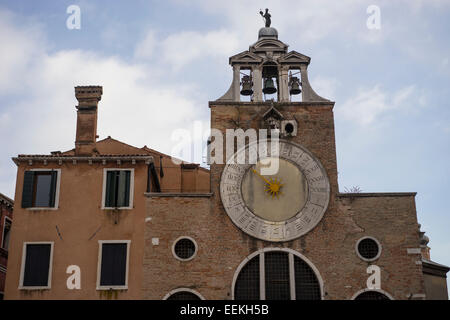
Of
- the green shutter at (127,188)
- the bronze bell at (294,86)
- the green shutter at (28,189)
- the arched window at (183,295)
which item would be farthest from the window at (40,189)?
the bronze bell at (294,86)

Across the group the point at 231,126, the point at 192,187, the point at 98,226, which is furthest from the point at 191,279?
the point at 192,187

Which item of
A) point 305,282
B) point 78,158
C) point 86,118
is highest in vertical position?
point 86,118

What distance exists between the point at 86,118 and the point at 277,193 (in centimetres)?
863

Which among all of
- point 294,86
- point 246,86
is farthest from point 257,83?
point 294,86

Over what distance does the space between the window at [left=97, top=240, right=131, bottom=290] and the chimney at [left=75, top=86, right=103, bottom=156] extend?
4.40 metres

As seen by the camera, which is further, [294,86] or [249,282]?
[294,86]

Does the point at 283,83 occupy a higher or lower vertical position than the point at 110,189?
higher

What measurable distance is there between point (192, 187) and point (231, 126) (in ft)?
27.5

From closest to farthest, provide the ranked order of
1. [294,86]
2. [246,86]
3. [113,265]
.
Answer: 1. [113,265]
2. [246,86]
3. [294,86]

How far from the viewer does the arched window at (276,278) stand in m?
23.0

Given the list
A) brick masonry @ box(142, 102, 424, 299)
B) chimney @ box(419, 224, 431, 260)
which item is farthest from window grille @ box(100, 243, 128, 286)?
chimney @ box(419, 224, 431, 260)

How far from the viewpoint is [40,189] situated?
2441 centimetres

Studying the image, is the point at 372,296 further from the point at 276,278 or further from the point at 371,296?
the point at 276,278

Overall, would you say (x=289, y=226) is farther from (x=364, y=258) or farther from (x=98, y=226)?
(x=98, y=226)
